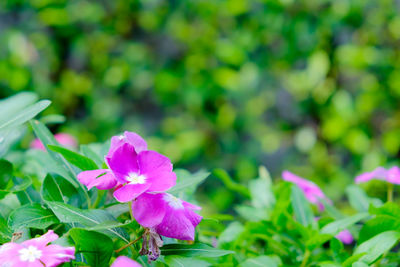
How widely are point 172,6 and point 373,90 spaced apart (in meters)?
1.16

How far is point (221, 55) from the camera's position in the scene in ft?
8.21

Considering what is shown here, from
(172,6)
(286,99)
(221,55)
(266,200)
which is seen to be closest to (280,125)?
(286,99)

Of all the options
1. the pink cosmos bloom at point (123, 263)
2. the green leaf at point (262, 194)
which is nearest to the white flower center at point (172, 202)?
the pink cosmos bloom at point (123, 263)

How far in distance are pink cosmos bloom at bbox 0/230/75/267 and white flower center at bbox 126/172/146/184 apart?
0.39 ft

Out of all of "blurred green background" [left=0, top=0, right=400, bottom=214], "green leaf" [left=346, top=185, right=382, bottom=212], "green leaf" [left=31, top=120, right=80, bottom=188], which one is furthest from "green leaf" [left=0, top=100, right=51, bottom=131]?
"blurred green background" [left=0, top=0, right=400, bottom=214]

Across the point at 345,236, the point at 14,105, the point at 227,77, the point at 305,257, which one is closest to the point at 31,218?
the point at 14,105

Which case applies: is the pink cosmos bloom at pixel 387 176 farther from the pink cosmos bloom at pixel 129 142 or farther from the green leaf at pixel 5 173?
the green leaf at pixel 5 173

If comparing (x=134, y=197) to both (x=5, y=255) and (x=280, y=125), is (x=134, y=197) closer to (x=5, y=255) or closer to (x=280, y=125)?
(x=5, y=255)

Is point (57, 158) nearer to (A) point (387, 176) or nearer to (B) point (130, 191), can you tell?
(B) point (130, 191)

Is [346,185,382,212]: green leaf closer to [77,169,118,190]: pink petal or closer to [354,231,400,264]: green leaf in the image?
[354,231,400,264]: green leaf

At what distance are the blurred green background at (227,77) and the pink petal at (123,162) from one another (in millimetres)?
1853

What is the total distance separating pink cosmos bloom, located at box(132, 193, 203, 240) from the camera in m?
0.60

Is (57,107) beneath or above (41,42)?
beneath

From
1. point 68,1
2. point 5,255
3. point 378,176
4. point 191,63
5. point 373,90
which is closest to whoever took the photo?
point 5,255
